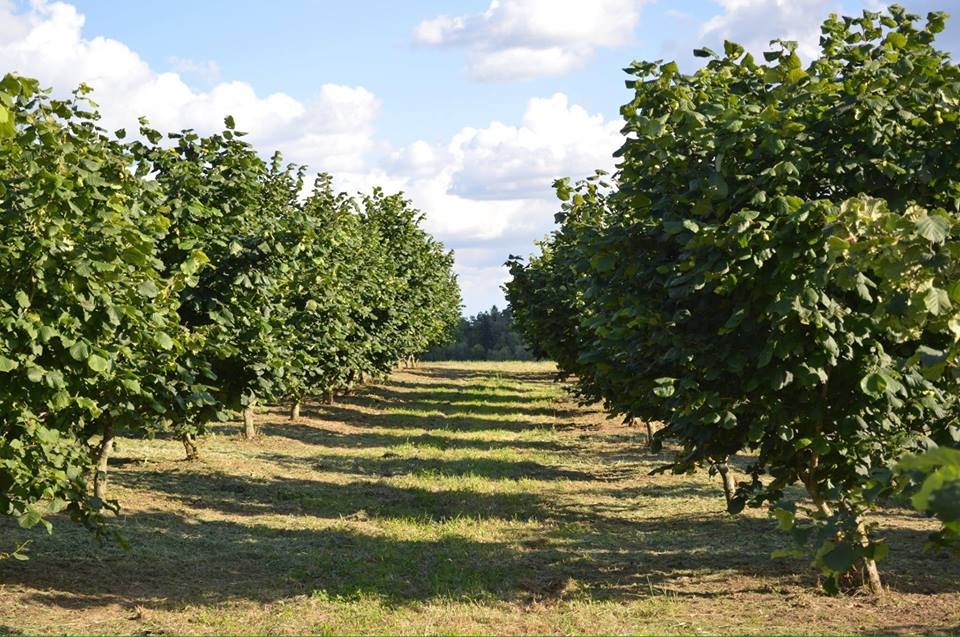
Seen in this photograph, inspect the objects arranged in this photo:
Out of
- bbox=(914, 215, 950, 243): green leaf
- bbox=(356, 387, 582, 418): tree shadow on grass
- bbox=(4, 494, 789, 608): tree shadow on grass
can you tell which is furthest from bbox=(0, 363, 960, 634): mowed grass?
bbox=(356, 387, 582, 418): tree shadow on grass

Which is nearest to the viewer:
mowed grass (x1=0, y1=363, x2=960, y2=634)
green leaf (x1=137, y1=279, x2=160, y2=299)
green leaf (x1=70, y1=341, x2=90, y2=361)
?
green leaf (x1=70, y1=341, x2=90, y2=361)

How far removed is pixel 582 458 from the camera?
2212 cm

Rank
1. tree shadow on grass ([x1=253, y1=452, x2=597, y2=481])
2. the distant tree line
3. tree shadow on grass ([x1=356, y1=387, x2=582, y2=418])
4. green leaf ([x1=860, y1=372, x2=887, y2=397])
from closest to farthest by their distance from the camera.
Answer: green leaf ([x1=860, y1=372, x2=887, y2=397]) → tree shadow on grass ([x1=253, y1=452, x2=597, y2=481]) → tree shadow on grass ([x1=356, y1=387, x2=582, y2=418]) → the distant tree line

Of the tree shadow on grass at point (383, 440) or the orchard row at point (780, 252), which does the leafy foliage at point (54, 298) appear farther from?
the tree shadow on grass at point (383, 440)

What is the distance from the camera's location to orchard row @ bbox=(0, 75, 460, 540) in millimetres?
7633

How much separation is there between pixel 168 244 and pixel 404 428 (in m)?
17.2

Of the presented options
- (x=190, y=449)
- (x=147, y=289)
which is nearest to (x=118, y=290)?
(x=147, y=289)

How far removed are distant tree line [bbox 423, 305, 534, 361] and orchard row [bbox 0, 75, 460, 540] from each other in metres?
83.4

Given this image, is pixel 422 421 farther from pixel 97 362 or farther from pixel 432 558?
pixel 97 362

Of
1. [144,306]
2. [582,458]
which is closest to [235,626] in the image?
[144,306]

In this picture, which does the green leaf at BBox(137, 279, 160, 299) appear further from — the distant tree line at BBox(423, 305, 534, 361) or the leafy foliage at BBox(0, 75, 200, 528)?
the distant tree line at BBox(423, 305, 534, 361)

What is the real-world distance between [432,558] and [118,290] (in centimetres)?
530

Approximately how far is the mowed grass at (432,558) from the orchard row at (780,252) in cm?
134

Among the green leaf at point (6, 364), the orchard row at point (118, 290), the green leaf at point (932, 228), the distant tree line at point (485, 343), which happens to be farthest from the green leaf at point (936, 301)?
the distant tree line at point (485, 343)
